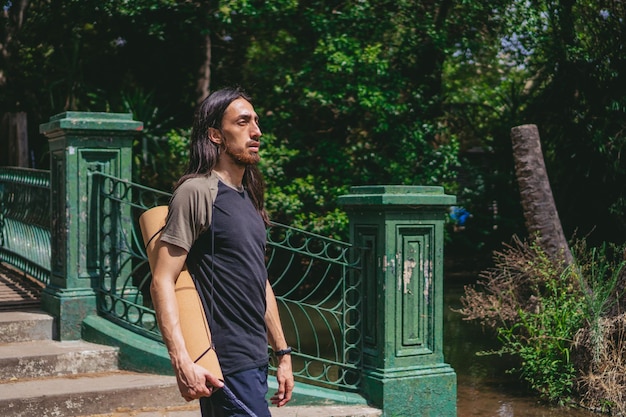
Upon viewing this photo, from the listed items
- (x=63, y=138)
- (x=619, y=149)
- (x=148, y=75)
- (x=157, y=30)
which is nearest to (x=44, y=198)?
(x=63, y=138)

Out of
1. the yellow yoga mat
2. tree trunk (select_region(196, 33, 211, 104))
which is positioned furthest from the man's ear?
tree trunk (select_region(196, 33, 211, 104))

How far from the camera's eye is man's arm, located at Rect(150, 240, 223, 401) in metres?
2.75

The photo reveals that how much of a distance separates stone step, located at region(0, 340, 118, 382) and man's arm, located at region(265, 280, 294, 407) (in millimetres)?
2597

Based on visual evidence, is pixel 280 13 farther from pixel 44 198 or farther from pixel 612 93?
pixel 44 198

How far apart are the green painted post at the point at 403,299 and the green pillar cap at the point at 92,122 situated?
1.61m

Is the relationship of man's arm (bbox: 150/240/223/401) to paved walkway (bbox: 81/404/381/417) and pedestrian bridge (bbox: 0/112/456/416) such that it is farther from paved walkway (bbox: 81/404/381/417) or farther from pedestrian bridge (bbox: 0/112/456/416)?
pedestrian bridge (bbox: 0/112/456/416)

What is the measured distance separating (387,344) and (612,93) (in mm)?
9039

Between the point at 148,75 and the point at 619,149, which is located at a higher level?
the point at 148,75

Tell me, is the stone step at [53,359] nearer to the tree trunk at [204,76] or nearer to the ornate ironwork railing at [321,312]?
the ornate ironwork railing at [321,312]

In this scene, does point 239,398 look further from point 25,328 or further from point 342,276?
point 25,328

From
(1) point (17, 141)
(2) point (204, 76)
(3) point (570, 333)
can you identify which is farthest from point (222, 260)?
(2) point (204, 76)

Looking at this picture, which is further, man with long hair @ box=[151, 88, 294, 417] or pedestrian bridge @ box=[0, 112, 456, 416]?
pedestrian bridge @ box=[0, 112, 456, 416]

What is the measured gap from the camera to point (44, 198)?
6.71m

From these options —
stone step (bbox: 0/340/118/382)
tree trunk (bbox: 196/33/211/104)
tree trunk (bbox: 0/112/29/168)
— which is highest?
tree trunk (bbox: 196/33/211/104)
